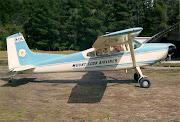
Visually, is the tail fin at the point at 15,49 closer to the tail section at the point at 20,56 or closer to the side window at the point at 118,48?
the tail section at the point at 20,56

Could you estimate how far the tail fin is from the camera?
1052 centimetres

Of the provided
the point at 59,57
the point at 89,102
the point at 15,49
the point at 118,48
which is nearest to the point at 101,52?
the point at 118,48

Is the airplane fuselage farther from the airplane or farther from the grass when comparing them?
the grass

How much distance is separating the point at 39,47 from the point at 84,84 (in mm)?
45634

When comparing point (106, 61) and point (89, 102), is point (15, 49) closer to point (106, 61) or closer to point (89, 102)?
point (106, 61)

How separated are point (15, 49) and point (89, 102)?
5423 mm

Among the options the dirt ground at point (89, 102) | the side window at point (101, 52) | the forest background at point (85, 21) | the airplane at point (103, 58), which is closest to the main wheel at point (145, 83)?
the airplane at point (103, 58)

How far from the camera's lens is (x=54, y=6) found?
188ft

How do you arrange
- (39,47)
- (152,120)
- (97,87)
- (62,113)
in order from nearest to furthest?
(152,120), (62,113), (97,87), (39,47)

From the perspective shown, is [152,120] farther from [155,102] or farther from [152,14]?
[152,14]

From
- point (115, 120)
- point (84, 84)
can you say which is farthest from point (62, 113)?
point (84, 84)

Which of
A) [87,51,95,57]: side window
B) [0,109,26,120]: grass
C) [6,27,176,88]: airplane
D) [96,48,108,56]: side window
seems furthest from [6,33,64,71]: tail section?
[0,109,26,120]: grass

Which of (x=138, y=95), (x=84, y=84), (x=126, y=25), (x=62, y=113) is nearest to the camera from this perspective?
(x=62, y=113)

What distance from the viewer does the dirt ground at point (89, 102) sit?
6153 mm
